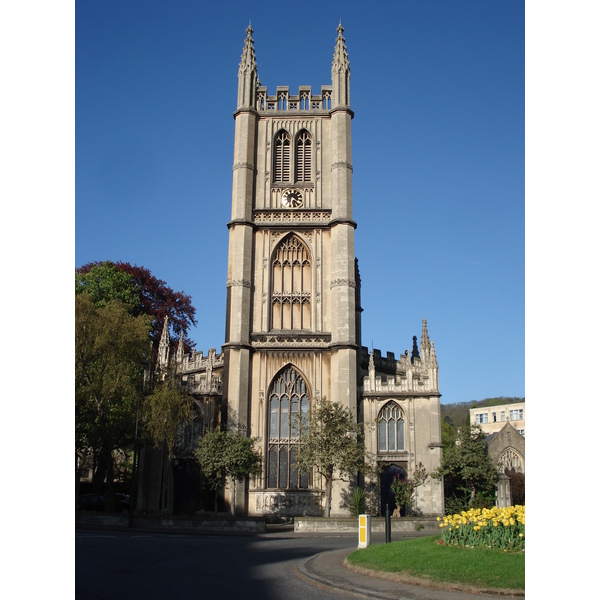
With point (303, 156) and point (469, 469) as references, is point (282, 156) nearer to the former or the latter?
point (303, 156)

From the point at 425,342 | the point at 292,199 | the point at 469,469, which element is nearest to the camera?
the point at 469,469

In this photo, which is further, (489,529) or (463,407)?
(463,407)

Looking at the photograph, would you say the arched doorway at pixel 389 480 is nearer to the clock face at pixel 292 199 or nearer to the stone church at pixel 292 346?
the stone church at pixel 292 346

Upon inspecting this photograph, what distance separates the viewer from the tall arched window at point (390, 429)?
37416 millimetres

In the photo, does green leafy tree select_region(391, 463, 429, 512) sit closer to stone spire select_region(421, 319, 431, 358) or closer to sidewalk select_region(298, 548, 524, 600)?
stone spire select_region(421, 319, 431, 358)

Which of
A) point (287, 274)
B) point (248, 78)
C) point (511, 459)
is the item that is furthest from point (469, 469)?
point (248, 78)

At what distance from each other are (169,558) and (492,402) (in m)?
124

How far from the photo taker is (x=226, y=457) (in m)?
32.9

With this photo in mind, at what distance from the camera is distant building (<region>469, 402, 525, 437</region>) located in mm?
106062

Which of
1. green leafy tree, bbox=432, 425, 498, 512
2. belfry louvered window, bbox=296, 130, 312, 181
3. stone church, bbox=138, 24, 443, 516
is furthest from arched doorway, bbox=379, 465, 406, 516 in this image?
belfry louvered window, bbox=296, 130, 312, 181

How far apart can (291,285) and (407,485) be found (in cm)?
1240

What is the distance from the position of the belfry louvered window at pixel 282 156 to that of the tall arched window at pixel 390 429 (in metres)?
14.7

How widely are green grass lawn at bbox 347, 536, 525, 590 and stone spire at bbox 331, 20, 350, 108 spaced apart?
103 ft

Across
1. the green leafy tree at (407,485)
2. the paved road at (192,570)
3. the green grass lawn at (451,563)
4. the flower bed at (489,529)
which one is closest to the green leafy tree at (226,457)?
the green leafy tree at (407,485)
